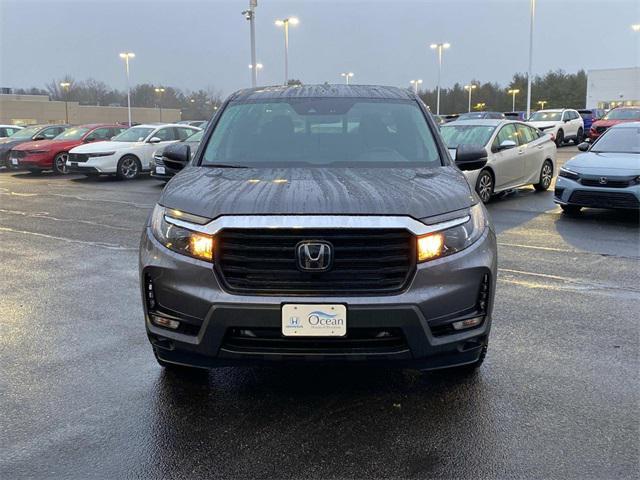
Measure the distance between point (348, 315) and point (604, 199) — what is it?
7.98 meters

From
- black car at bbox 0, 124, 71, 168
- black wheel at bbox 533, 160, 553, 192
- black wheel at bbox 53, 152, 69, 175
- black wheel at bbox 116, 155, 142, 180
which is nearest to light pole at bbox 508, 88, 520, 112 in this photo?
black car at bbox 0, 124, 71, 168

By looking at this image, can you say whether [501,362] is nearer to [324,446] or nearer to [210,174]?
[324,446]

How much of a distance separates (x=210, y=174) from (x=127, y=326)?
5.83ft

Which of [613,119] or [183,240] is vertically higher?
[613,119]

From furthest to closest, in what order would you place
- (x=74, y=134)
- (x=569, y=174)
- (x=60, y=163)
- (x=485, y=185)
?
(x=74, y=134), (x=60, y=163), (x=485, y=185), (x=569, y=174)

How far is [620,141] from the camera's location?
1077 centimetres

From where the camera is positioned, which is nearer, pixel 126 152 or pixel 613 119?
pixel 126 152

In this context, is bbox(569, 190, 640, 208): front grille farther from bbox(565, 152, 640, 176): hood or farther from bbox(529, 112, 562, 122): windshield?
bbox(529, 112, 562, 122): windshield

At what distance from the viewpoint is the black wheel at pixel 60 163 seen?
1975 cm

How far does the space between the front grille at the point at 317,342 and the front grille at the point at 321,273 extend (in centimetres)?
22

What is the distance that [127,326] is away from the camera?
494cm

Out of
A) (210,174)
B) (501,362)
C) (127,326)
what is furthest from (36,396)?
(501,362)

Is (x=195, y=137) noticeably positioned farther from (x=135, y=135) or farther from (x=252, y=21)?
(x=252, y=21)

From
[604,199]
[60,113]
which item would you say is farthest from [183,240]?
[60,113]
